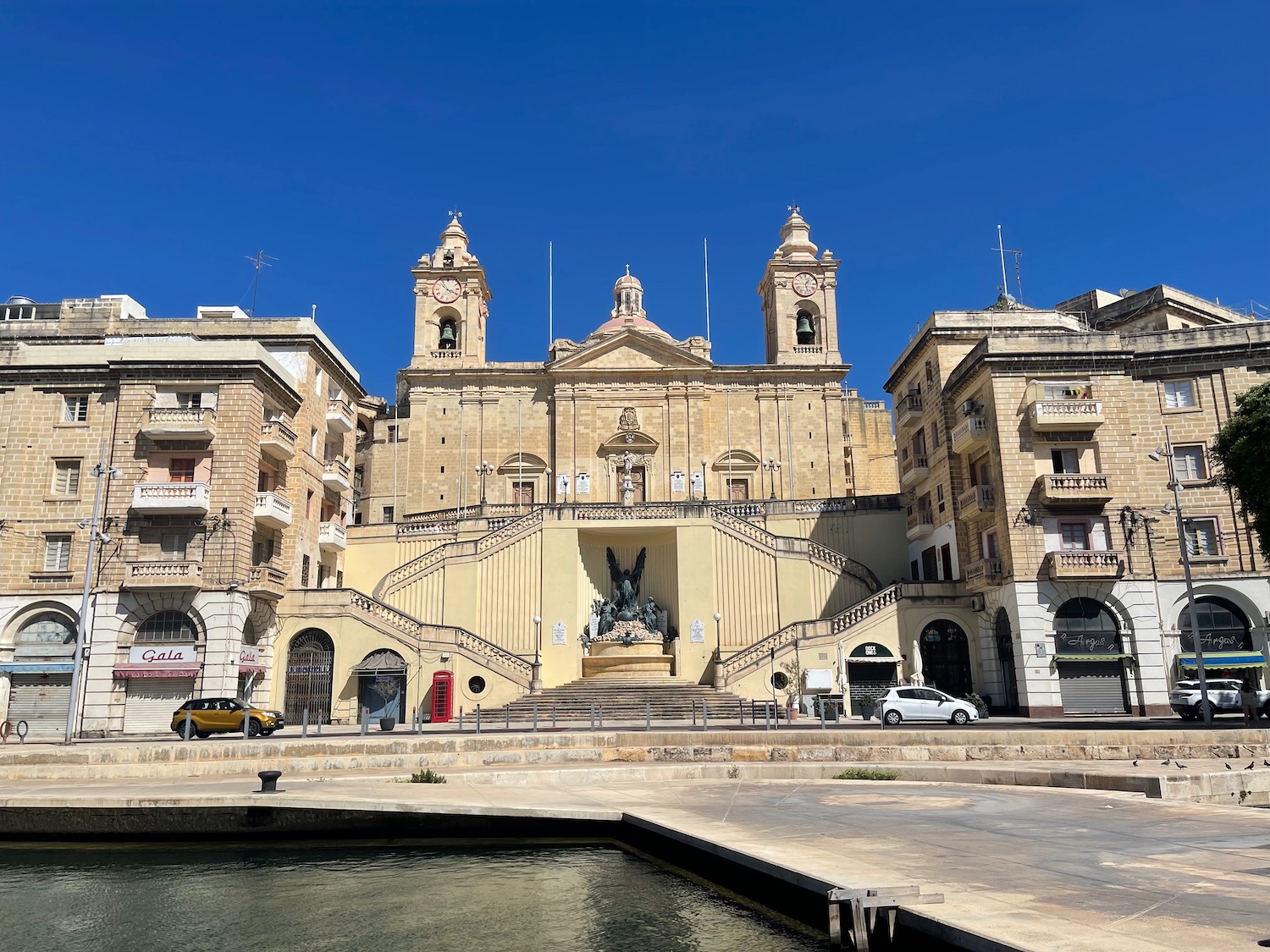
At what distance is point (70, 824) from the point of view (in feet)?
58.7

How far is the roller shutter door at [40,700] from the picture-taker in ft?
116

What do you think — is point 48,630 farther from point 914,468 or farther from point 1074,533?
point 1074,533

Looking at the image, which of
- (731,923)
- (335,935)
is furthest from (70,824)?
(731,923)

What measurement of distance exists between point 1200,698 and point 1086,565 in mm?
5796

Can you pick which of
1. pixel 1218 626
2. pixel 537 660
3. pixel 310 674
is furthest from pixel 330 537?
pixel 1218 626

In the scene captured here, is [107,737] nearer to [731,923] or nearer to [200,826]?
[200,826]

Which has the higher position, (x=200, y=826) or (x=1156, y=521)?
(x=1156, y=521)

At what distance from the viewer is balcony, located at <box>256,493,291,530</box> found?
38156 millimetres

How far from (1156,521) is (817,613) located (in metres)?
14.2

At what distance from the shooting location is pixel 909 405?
4806 centimetres

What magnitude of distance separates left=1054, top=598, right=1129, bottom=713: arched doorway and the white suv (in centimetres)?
199

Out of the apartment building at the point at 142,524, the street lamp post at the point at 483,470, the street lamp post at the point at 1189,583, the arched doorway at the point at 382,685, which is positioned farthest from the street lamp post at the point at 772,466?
the apartment building at the point at 142,524

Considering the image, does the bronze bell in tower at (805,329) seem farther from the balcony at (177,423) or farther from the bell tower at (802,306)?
the balcony at (177,423)

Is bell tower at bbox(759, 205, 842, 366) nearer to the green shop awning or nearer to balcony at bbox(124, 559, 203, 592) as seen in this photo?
the green shop awning
